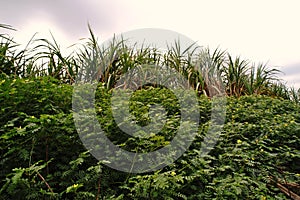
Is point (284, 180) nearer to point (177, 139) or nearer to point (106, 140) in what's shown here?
point (177, 139)

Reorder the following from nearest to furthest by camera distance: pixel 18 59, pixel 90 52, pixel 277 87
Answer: pixel 18 59, pixel 90 52, pixel 277 87

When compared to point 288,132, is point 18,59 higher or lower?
higher

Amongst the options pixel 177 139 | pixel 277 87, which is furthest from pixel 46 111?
pixel 277 87

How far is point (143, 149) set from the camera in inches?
83.4

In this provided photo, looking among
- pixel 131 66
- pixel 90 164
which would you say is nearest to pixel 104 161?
pixel 90 164

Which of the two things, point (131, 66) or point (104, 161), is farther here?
point (131, 66)

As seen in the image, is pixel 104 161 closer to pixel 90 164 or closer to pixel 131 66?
pixel 90 164

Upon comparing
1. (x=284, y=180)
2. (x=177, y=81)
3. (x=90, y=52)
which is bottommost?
(x=284, y=180)

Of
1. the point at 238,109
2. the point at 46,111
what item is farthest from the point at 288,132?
the point at 46,111

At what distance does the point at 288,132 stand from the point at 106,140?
2358 millimetres

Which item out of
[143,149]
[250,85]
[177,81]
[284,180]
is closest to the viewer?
[143,149]

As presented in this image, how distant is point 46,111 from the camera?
247 cm

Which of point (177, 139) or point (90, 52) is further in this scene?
point (90, 52)

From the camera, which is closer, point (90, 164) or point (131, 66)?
point (90, 164)
